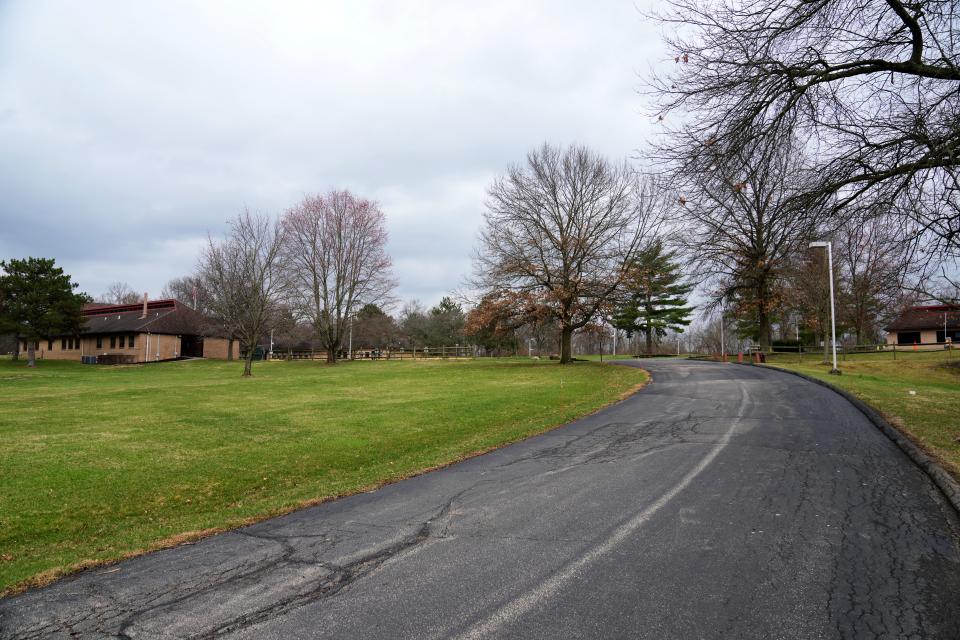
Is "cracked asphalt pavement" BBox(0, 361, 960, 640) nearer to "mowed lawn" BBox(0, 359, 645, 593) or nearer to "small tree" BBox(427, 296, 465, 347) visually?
"mowed lawn" BBox(0, 359, 645, 593)

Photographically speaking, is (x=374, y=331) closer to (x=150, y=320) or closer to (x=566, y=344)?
(x=150, y=320)

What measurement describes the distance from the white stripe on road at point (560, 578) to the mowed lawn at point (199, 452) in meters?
3.72

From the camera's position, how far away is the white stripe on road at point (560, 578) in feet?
10.5

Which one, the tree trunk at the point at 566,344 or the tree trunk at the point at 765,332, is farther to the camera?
the tree trunk at the point at 765,332

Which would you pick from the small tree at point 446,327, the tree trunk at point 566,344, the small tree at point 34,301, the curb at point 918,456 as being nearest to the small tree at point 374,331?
the small tree at point 446,327

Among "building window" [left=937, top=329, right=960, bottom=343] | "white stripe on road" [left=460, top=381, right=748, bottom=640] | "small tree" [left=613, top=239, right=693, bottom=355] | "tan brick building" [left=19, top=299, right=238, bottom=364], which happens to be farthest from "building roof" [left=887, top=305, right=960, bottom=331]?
"tan brick building" [left=19, top=299, right=238, bottom=364]

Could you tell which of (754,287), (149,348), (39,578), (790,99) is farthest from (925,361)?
(149,348)

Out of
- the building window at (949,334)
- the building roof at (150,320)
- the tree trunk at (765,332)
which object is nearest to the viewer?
the tree trunk at (765,332)

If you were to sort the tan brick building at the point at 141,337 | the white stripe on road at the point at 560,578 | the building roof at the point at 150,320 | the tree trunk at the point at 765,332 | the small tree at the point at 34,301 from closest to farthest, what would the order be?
the white stripe on road at the point at 560,578, the tree trunk at the point at 765,332, the small tree at the point at 34,301, the tan brick building at the point at 141,337, the building roof at the point at 150,320

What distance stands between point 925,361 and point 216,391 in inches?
1506

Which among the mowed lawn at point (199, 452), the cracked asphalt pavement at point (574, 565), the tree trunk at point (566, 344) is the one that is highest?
the tree trunk at point (566, 344)

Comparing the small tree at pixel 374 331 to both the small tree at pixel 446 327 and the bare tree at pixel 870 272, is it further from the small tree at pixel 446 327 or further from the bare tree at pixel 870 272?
the bare tree at pixel 870 272

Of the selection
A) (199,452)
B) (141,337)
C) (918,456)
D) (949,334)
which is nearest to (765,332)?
(918,456)

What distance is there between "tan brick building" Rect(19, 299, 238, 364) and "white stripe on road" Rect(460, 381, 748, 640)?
5518cm
